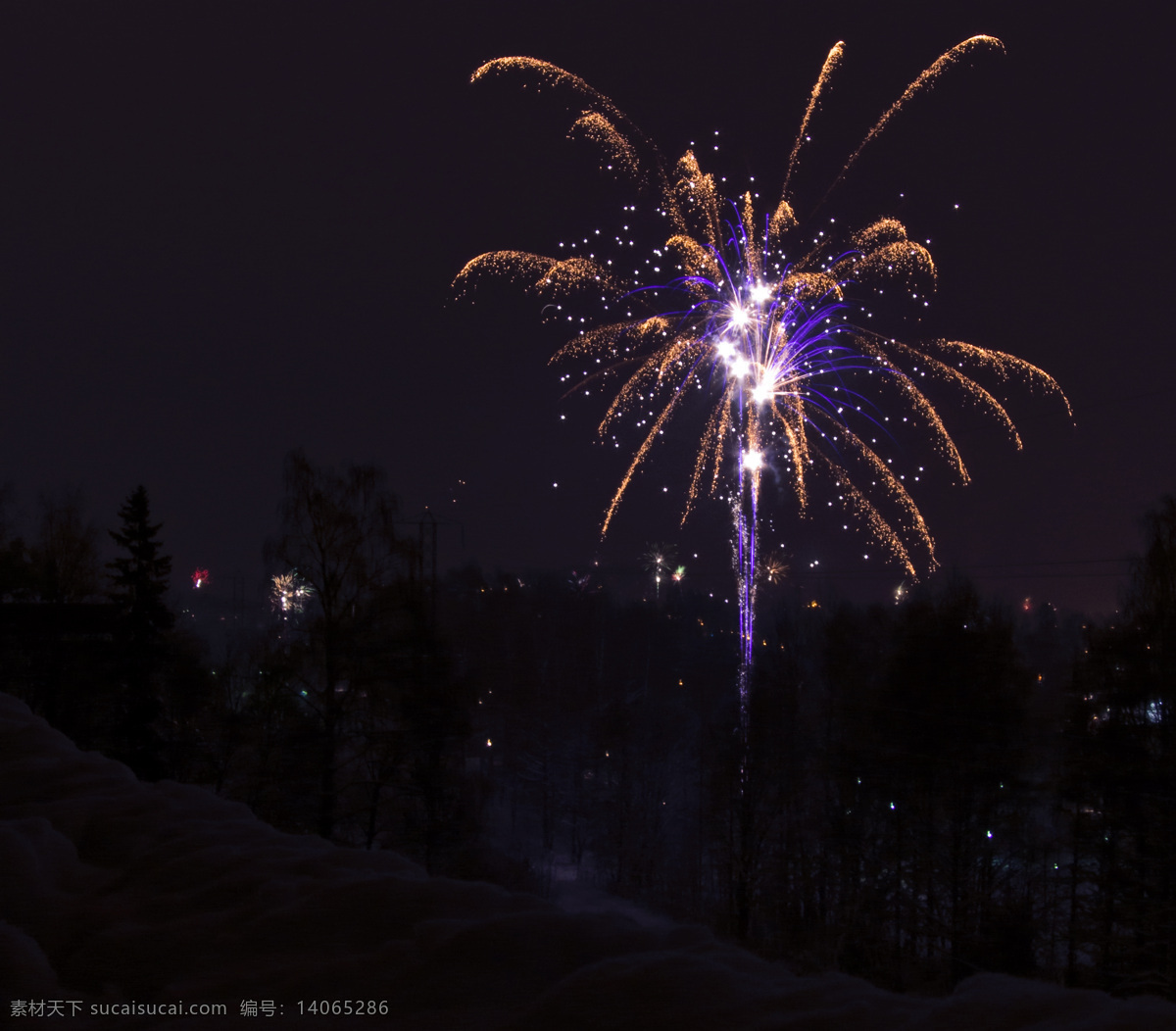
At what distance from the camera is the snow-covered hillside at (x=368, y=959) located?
7.82 feet

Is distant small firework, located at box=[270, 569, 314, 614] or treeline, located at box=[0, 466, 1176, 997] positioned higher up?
distant small firework, located at box=[270, 569, 314, 614]

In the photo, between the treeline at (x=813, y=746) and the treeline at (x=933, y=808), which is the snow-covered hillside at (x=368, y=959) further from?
the treeline at (x=813, y=746)

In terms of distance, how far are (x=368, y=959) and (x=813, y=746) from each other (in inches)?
983

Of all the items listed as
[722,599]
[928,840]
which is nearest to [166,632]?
[928,840]

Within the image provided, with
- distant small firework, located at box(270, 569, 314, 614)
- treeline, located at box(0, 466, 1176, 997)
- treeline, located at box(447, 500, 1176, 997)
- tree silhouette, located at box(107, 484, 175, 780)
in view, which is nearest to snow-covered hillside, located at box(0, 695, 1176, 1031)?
treeline, located at box(447, 500, 1176, 997)

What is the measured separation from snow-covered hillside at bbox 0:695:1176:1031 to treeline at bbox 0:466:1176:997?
11.5 meters

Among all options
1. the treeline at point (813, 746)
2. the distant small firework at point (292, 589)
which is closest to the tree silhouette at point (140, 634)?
the treeline at point (813, 746)

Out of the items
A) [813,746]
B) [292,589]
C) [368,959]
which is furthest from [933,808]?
[368,959]

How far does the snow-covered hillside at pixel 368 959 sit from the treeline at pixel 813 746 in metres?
11.5

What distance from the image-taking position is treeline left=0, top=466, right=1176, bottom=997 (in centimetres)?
1499

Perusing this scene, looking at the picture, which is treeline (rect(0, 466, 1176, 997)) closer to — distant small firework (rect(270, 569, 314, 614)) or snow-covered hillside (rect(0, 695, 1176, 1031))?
distant small firework (rect(270, 569, 314, 614))

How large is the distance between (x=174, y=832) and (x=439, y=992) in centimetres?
232

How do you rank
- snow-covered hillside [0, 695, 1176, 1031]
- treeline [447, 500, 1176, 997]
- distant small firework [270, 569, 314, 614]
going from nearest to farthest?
1. snow-covered hillside [0, 695, 1176, 1031]
2. treeline [447, 500, 1176, 997]
3. distant small firework [270, 569, 314, 614]

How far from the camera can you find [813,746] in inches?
1015
